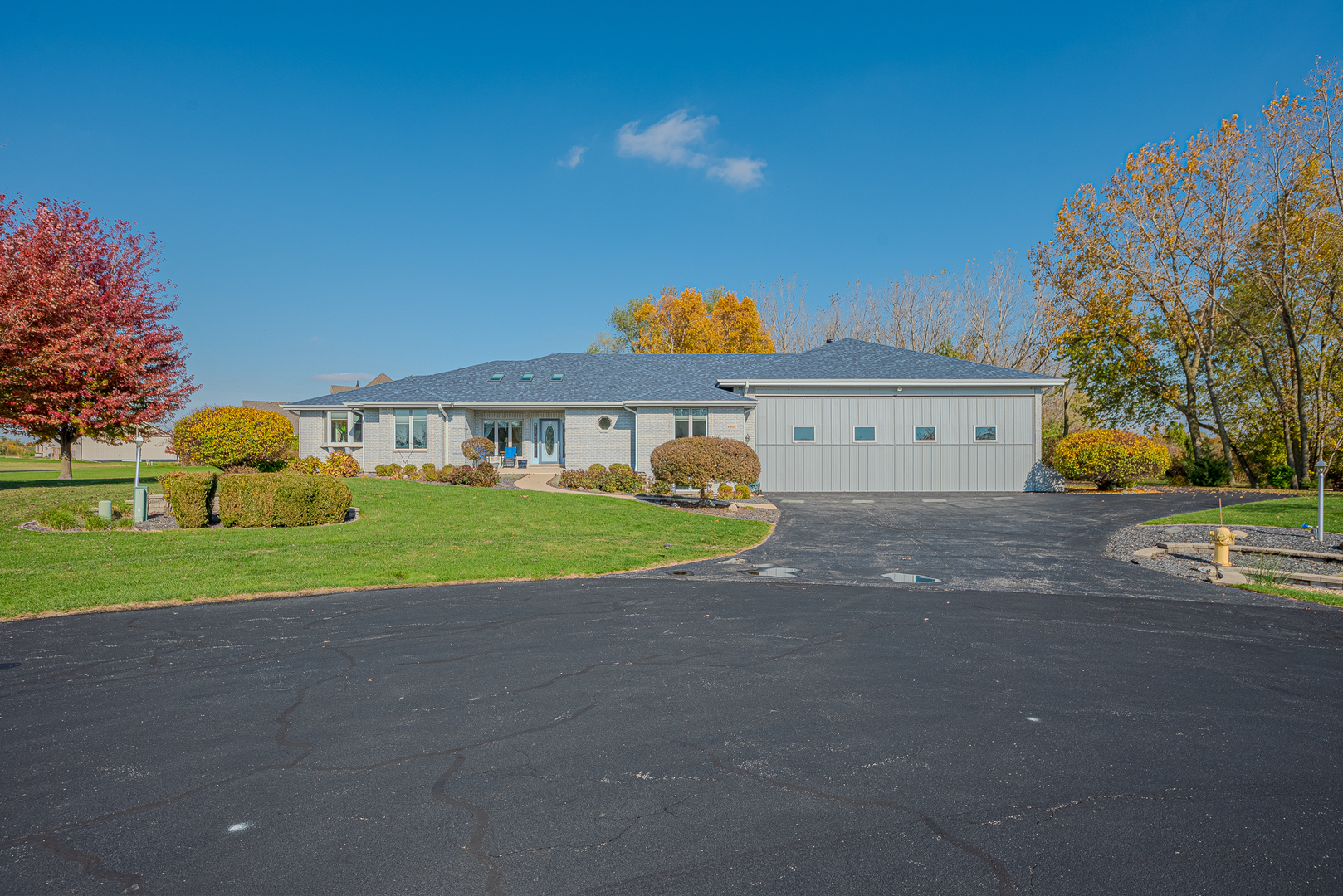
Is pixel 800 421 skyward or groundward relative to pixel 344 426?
groundward

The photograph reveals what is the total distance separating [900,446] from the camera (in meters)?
24.1

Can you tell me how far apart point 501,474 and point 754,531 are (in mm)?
12831

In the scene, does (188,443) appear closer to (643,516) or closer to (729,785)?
(643,516)

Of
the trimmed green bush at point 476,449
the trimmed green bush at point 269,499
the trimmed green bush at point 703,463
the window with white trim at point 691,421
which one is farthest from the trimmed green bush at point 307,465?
the window with white trim at point 691,421

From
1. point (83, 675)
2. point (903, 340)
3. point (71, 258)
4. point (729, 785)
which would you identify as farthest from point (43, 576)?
point (903, 340)

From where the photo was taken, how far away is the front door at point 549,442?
28.3 m

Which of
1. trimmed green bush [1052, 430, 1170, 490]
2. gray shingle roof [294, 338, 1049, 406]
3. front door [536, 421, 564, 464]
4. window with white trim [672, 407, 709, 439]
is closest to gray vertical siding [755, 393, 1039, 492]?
gray shingle roof [294, 338, 1049, 406]

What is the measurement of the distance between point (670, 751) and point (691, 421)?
20.9 meters

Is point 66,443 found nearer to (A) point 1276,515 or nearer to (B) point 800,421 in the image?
(B) point 800,421

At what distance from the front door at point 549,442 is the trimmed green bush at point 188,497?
15.6 metres

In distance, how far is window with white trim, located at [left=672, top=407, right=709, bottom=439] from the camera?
24391 millimetres

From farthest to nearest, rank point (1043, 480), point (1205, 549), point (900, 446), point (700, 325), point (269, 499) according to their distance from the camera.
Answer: point (700, 325), point (900, 446), point (1043, 480), point (269, 499), point (1205, 549)

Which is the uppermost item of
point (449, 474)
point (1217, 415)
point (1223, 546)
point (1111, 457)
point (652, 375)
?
point (652, 375)

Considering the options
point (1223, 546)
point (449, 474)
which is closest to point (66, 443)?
point (449, 474)
